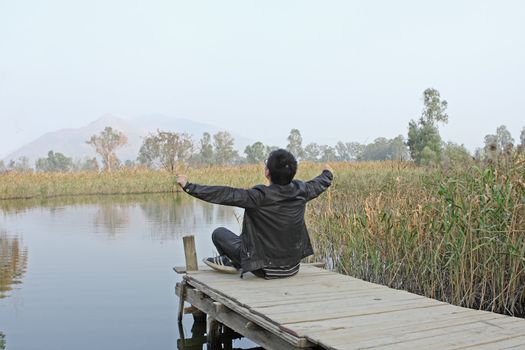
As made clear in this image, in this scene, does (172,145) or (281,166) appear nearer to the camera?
(281,166)

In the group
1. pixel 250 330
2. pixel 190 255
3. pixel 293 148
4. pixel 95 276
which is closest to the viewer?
pixel 250 330

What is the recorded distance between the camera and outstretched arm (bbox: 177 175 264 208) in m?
4.03

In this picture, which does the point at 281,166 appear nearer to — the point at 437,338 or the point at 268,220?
the point at 268,220

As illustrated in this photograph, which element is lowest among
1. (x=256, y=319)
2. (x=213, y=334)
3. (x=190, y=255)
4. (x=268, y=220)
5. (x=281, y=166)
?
(x=213, y=334)

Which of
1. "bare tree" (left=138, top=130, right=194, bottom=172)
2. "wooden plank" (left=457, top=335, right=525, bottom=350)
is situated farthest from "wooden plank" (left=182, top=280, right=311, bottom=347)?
"bare tree" (left=138, top=130, right=194, bottom=172)

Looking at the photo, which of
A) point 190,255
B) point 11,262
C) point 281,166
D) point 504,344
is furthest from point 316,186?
point 11,262

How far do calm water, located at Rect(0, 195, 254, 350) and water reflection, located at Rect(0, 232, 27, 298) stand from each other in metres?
0.01

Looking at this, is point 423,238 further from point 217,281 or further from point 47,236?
point 47,236

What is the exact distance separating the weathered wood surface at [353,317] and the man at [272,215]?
0.51 feet

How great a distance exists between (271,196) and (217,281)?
2.57 ft

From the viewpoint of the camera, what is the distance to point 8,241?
35.3 feet

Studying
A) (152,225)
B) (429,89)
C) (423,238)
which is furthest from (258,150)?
(423,238)

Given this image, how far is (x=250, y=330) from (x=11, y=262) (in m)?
6.26

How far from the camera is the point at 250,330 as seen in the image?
3.60 metres
